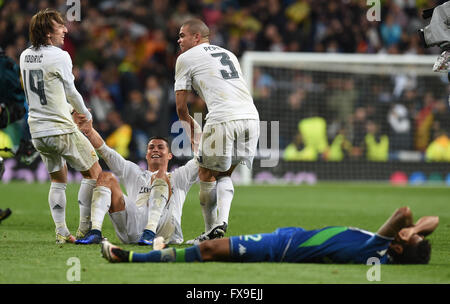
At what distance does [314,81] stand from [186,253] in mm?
14446

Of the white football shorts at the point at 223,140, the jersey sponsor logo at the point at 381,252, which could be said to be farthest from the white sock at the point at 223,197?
the jersey sponsor logo at the point at 381,252

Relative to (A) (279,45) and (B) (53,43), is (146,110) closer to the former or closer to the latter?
(A) (279,45)

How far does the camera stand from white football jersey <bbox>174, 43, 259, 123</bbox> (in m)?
7.50

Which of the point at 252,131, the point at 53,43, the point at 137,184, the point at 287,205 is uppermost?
the point at 53,43

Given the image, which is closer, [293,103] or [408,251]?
[408,251]

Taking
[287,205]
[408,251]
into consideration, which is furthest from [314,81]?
[408,251]

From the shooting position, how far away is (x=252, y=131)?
764 centimetres

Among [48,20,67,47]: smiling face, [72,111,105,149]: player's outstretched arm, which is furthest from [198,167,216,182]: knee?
[48,20,67,47]: smiling face

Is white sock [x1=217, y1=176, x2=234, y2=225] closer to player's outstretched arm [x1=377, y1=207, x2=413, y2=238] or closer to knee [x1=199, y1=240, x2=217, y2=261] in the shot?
knee [x1=199, y1=240, x2=217, y2=261]

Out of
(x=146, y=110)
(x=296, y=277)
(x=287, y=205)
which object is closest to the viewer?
(x=296, y=277)

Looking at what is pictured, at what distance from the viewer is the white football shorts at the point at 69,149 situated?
7.34m

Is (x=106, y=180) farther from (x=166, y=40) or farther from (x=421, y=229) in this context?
(x=166, y=40)
